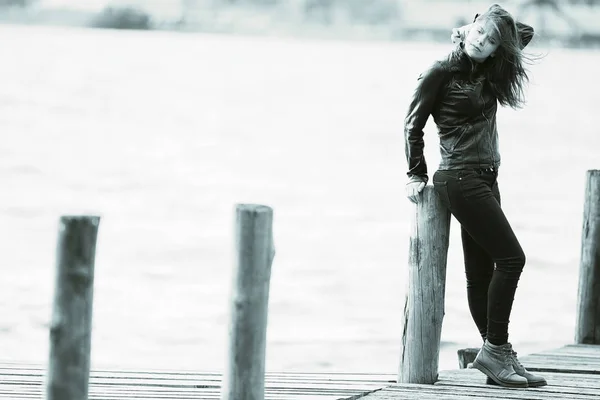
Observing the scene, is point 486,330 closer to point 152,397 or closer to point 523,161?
point 152,397

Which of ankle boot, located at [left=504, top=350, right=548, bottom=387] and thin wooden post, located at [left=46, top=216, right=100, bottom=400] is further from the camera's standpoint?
ankle boot, located at [left=504, top=350, right=548, bottom=387]

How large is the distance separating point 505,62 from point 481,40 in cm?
18

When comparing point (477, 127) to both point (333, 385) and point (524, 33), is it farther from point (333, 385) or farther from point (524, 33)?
point (333, 385)

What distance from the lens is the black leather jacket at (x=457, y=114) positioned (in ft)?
13.4

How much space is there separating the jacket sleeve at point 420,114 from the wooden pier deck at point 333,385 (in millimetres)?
Answer: 837

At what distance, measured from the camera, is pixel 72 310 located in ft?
9.90

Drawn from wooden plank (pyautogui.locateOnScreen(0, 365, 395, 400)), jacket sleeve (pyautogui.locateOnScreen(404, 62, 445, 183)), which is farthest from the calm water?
jacket sleeve (pyautogui.locateOnScreen(404, 62, 445, 183))

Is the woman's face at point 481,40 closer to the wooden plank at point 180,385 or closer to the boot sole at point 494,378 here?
the boot sole at point 494,378

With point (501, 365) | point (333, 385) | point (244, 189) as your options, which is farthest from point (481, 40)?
point (244, 189)

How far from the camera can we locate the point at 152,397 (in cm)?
441

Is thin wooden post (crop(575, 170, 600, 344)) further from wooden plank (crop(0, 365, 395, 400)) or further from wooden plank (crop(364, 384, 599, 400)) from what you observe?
wooden plank (crop(364, 384, 599, 400))

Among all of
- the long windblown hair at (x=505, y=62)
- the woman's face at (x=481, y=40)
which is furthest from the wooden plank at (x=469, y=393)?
the woman's face at (x=481, y=40)

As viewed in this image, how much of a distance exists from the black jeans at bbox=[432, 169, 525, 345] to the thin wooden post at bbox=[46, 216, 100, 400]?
161 centimetres

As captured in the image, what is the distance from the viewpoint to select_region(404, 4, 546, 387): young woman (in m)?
4.06
